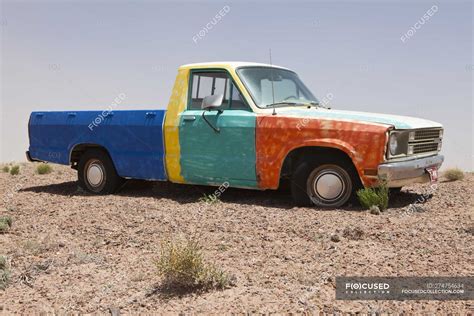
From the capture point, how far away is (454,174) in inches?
413

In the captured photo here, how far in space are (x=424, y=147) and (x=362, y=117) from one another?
113cm

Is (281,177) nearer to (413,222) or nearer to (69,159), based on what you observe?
(413,222)

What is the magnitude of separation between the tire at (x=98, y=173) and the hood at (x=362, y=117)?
10.3ft

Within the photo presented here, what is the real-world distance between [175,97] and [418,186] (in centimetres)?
432

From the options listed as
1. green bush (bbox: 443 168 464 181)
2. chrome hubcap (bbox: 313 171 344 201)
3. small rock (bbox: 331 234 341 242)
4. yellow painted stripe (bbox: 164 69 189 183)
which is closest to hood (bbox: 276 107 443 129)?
chrome hubcap (bbox: 313 171 344 201)

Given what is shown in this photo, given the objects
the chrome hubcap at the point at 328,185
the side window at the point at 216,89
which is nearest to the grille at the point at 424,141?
the chrome hubcap at the point at 328,185

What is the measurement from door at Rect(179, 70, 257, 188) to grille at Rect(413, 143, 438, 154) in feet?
6.84

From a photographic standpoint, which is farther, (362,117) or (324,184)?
(324,184)

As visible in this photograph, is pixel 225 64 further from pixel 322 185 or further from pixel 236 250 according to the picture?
pixel 236 250

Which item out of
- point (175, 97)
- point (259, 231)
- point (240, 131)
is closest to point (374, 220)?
point (259, 231)

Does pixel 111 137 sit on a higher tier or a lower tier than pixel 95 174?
higher

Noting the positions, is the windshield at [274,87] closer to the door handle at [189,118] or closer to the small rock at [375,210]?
the door handle at [189,118]

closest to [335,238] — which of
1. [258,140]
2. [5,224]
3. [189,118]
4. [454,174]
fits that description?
[258,140]

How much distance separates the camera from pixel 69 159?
9.18m
